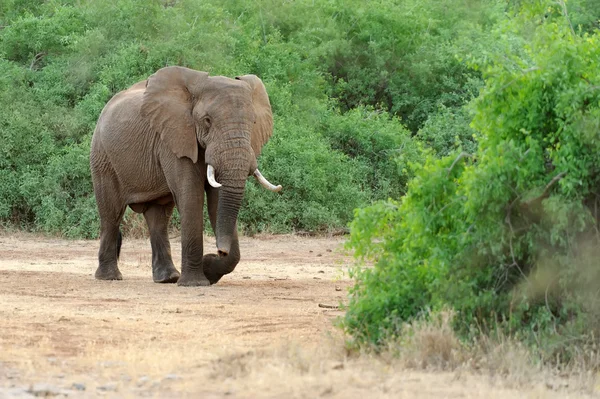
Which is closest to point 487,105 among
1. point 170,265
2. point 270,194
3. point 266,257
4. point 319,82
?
point 170,265

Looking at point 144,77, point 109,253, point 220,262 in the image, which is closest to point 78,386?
point 220,262

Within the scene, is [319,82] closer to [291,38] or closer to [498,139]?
[291,38]

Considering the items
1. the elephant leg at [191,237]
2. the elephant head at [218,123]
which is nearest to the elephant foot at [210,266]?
the elephant leg at [191,237]

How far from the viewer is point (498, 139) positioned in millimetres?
8031

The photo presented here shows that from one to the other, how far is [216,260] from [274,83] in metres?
10.0

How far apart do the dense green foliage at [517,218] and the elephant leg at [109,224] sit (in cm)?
681

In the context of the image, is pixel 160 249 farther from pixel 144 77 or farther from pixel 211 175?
pixel 144 77

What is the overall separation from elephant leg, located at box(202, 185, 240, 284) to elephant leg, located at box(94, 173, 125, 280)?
1.56m

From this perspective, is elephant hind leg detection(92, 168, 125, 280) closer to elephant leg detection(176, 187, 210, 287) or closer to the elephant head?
the elephant head

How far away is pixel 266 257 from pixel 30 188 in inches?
203

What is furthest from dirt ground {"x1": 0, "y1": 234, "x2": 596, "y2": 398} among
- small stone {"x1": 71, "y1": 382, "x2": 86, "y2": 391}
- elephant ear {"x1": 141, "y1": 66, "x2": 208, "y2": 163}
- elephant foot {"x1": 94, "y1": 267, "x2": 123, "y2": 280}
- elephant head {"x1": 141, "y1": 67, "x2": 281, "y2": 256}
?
elephant ear {"x1": 141, "y1": 66, "x2": 208, "y2": 163}

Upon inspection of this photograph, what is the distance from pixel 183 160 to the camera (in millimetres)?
13289

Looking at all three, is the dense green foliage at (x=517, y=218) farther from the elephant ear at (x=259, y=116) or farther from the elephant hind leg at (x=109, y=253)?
the elephant hind leg at (x=109, y=253)

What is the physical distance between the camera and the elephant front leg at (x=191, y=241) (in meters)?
13.1
